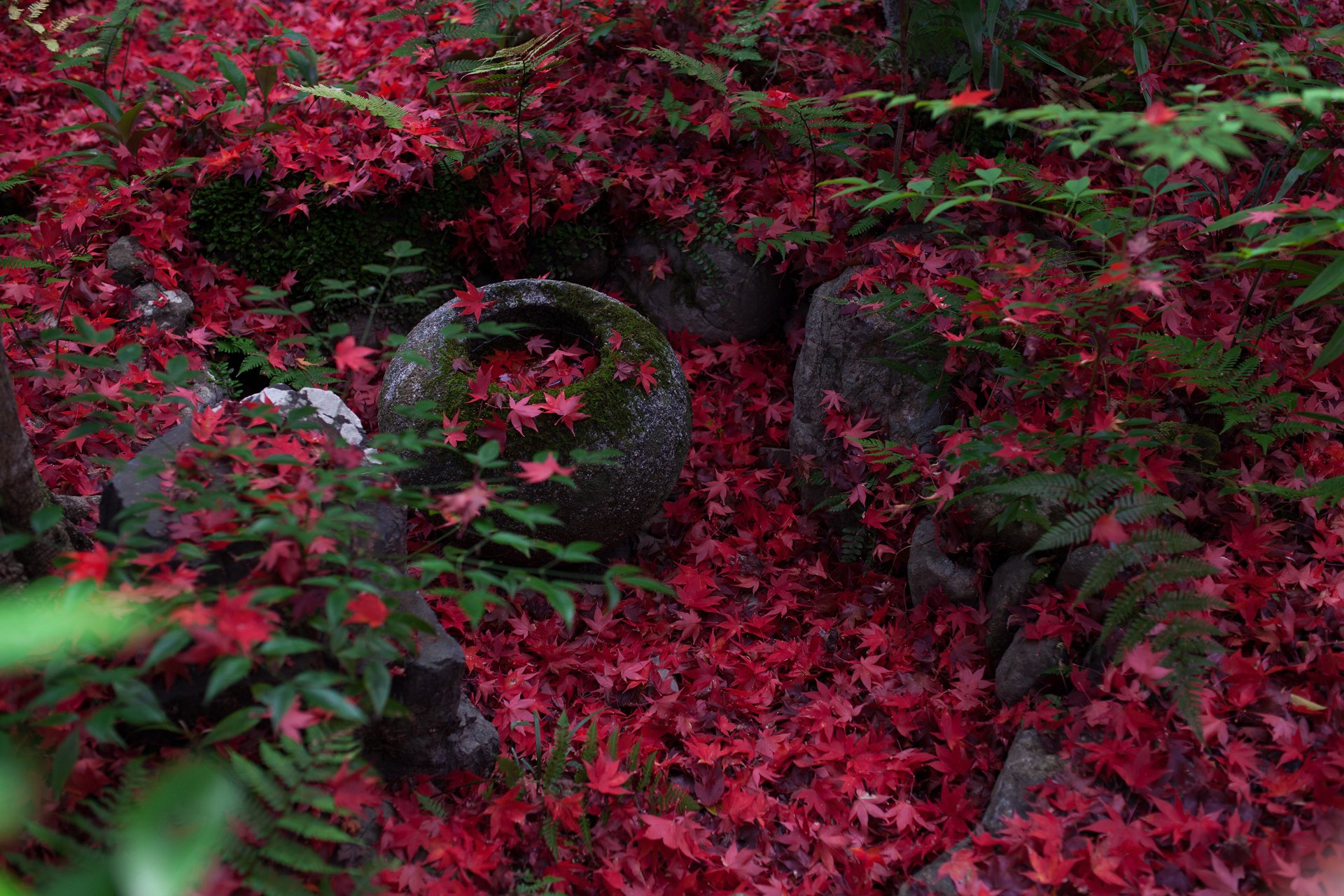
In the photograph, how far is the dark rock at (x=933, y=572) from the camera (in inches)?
117

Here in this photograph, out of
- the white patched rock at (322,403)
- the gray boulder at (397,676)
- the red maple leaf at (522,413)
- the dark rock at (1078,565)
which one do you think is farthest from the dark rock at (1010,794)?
the white patched rock at (322,403)

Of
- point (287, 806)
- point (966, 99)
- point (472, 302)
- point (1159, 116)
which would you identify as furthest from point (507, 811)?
point (1159, 116)

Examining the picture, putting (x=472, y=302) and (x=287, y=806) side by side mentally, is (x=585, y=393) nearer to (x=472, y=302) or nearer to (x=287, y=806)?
(x=472, y=302)

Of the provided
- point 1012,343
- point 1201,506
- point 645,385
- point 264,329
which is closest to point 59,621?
point 645,385

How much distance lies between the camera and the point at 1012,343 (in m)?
3.08

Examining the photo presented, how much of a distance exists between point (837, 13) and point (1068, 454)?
3206 millimetres

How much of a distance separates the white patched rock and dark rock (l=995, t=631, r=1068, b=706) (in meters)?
2.20

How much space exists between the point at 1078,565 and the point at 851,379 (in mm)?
1267

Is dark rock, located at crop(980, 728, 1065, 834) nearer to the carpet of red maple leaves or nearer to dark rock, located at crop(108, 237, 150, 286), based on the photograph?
the carpet of red maple leaves

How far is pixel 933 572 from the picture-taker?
304cm

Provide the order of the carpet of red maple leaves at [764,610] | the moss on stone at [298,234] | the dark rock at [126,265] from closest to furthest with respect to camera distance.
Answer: the carpet of red maple leaves at [764,610] → the dark rock at [126,265] → the moss on stone at [298,234]

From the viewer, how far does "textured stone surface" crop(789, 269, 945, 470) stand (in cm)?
340

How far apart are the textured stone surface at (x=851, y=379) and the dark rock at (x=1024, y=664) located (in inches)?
37.3

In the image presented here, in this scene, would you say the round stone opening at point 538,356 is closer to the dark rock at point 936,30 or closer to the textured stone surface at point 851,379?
the textured stone surface at point 851,379
